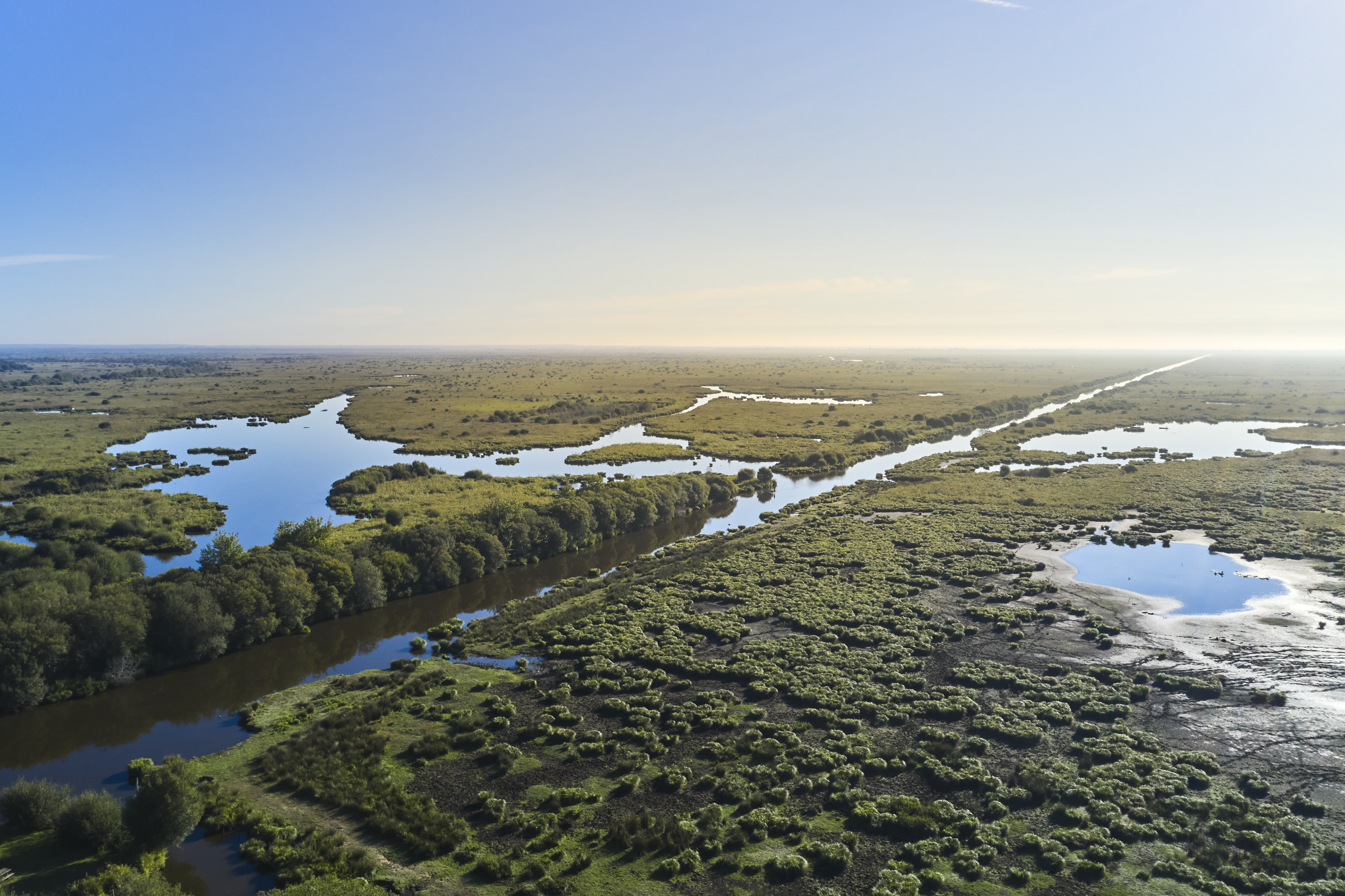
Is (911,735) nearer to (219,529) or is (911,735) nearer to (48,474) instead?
(219,529)

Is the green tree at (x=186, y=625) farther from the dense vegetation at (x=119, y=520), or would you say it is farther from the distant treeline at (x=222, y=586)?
the dense vegetation at (x=119, y=520)

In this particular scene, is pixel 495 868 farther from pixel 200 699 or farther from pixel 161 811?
pixel 200 699

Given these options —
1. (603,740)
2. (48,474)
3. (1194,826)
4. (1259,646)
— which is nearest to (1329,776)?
(1194,826)

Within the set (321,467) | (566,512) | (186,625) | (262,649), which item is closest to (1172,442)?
(566,512)

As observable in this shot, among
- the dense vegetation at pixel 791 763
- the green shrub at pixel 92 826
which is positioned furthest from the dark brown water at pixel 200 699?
the green shrub at pixel 92 826

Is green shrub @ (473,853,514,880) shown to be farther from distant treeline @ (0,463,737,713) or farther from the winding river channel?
distant treeline @ (0,463,737,713)

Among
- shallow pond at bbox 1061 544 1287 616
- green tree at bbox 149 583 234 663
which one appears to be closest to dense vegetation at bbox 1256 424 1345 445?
shallow pond at bbox 1061 544 1287 616

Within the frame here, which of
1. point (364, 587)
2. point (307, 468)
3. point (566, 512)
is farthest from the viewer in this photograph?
point (307, 468)
